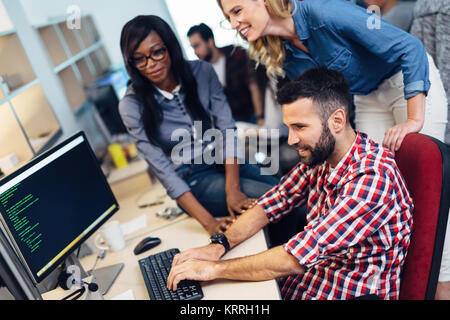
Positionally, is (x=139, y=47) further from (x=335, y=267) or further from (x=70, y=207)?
(x=335, y=267)

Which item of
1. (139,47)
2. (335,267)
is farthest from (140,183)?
(335,267)

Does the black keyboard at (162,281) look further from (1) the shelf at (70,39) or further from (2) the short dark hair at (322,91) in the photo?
(1) the shelf at (70,39)

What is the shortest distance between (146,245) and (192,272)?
1.13 feet

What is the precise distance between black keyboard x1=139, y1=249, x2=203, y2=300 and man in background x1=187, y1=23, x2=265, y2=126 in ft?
5.50

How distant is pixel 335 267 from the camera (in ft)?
3.49

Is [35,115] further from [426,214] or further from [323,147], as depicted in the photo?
[426,214]

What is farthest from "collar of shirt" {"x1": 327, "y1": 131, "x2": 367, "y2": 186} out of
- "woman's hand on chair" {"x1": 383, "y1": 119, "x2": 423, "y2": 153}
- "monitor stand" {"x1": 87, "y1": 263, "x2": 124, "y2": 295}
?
"monitor stand" {"x1": 87, "y1": 263, "x2": 124, "y2": 295}

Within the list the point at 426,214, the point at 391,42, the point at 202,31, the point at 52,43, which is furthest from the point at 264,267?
the point at 52,43

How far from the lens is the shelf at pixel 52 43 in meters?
2.70

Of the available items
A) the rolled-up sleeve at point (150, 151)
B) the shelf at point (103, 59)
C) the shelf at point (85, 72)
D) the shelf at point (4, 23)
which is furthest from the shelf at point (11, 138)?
the shelf at point (103, 59)

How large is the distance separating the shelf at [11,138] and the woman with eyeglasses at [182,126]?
1.95ft

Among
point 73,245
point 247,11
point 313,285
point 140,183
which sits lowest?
point 313,285

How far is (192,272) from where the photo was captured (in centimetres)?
104

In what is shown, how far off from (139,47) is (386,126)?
1028mm
